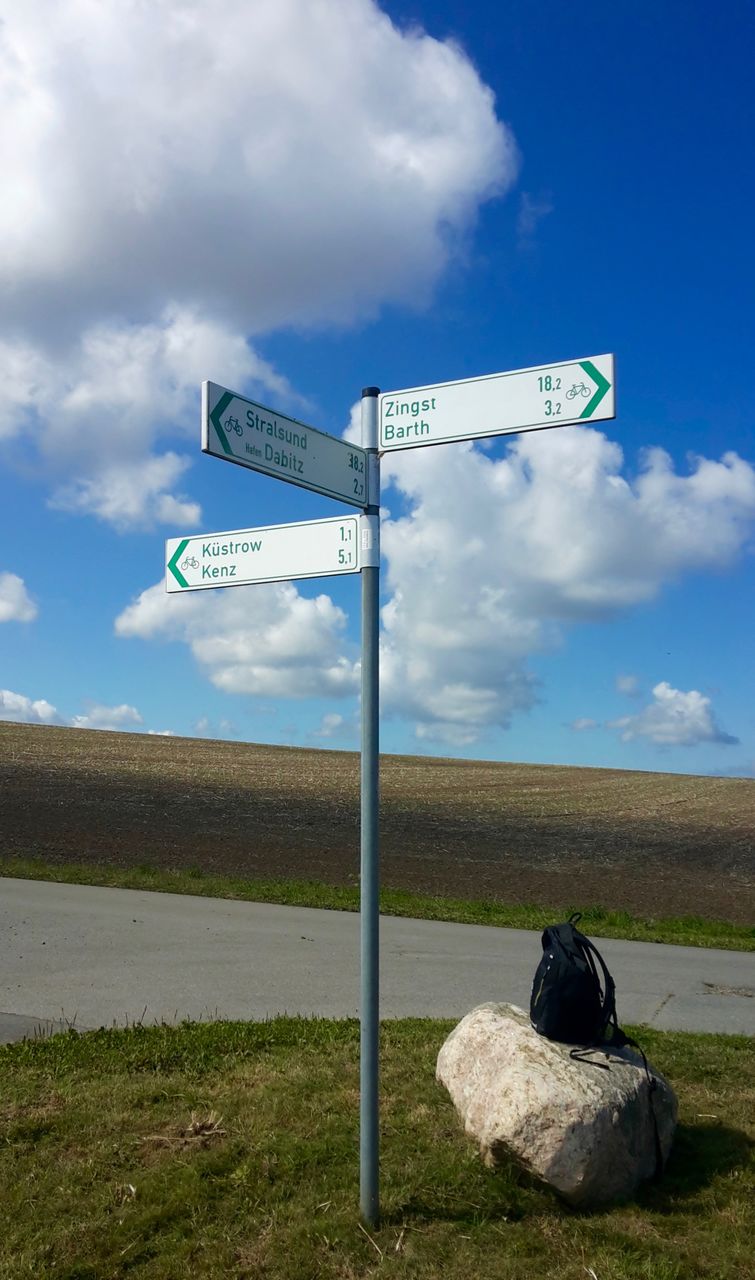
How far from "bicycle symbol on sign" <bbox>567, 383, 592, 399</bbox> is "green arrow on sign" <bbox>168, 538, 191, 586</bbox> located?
1.66 meters

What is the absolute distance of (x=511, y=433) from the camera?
13.2 feet

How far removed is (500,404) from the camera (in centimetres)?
407

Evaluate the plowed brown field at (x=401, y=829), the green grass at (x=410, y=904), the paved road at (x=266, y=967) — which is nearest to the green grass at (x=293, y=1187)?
the paved road at (x=266, y=967)

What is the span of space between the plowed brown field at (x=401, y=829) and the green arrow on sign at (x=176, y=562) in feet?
38.6

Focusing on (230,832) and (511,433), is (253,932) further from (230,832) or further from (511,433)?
(230,832)

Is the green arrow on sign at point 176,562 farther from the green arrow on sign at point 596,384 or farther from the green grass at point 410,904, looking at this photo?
the green grass at point 410,904

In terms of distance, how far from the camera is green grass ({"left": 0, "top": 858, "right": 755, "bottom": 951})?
12.0m

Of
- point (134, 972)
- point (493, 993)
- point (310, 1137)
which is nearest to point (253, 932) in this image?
point (134, 972)

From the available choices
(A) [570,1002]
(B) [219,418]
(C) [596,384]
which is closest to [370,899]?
(A) [570,1002]

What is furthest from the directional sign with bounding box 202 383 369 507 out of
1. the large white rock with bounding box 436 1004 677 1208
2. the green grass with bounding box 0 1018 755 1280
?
the green grass with bounding box 0 1018 755 1280

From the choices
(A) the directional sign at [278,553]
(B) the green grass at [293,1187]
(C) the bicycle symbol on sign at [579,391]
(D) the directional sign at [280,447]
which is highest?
(C) the bicycle symbol on sign at [579,391]

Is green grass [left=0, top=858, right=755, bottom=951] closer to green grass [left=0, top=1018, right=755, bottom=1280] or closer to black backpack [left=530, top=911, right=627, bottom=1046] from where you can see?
green grass [left=0, top=1018, right=755, bottom=1280]

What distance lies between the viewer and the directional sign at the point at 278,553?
161 inches

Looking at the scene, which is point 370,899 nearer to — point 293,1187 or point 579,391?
point 293,1187
